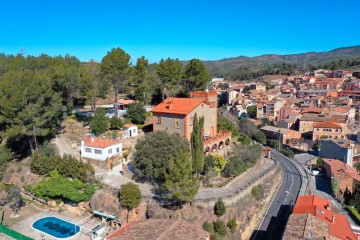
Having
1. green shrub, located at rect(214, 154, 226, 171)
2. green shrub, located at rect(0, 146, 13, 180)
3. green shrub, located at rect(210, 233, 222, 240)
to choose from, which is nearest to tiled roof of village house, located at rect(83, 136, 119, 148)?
green shrub, located at rect(0, 146, 13, 180)

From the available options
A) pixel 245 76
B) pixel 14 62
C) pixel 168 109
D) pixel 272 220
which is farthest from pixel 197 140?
pixel 245 76

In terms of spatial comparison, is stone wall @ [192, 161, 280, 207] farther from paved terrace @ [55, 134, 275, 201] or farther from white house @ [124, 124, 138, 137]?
white house @ [124, 124, 138, 137]

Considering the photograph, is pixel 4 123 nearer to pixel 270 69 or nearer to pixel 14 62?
A: pixel 14 62

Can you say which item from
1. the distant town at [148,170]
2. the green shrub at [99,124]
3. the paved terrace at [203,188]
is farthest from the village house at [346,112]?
the green shrub at [99,124]

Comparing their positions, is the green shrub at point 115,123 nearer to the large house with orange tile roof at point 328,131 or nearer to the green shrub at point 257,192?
the green shrub at point 257,192

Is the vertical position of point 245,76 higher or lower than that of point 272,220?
higher
